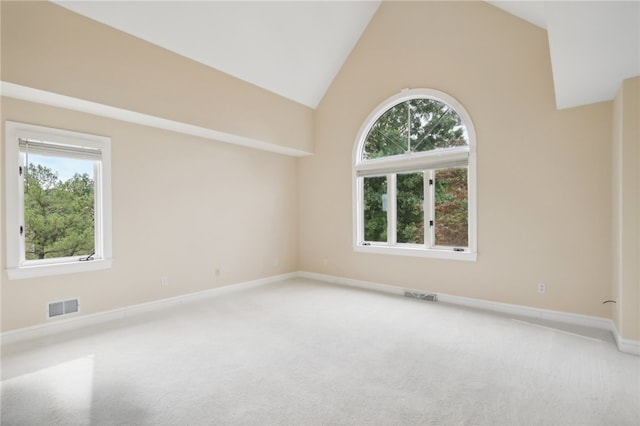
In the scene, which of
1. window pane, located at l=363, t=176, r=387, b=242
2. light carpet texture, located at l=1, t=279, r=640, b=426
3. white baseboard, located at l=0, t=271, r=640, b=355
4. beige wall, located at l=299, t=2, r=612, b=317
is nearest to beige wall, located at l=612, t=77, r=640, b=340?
white baseboard, located at l=0, t=271, r=640, b=355

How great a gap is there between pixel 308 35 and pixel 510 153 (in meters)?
3.25

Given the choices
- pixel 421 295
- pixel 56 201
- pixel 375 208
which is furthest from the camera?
pixel 375 208

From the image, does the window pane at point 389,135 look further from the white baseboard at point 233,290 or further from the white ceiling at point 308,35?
the white baseboard at point 233,290


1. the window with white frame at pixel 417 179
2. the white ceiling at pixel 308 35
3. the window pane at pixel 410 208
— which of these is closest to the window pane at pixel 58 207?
the white ceiling at pixel 308 35

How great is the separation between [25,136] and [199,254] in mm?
2380

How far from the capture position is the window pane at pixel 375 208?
5.26 metres

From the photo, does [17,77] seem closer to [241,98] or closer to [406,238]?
[241,98]

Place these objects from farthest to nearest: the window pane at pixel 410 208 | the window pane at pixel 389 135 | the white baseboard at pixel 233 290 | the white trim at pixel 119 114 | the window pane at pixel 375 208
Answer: the window pane at pixel 375 208, the window pane at pixel 389 135, the window pane at pixel 410 208, the white baseboard at pixel 233 290, the white trim at pixel 119 114

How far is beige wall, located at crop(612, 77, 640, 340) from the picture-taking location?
2812 millimetres

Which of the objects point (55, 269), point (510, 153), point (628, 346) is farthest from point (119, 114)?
point (628, 346)

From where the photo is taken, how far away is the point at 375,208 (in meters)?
5.38

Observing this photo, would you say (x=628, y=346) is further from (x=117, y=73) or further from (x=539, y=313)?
(x=117, y=73)

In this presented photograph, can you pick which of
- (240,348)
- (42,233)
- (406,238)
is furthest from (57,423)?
(406,238)

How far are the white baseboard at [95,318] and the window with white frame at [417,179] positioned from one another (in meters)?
2.55
